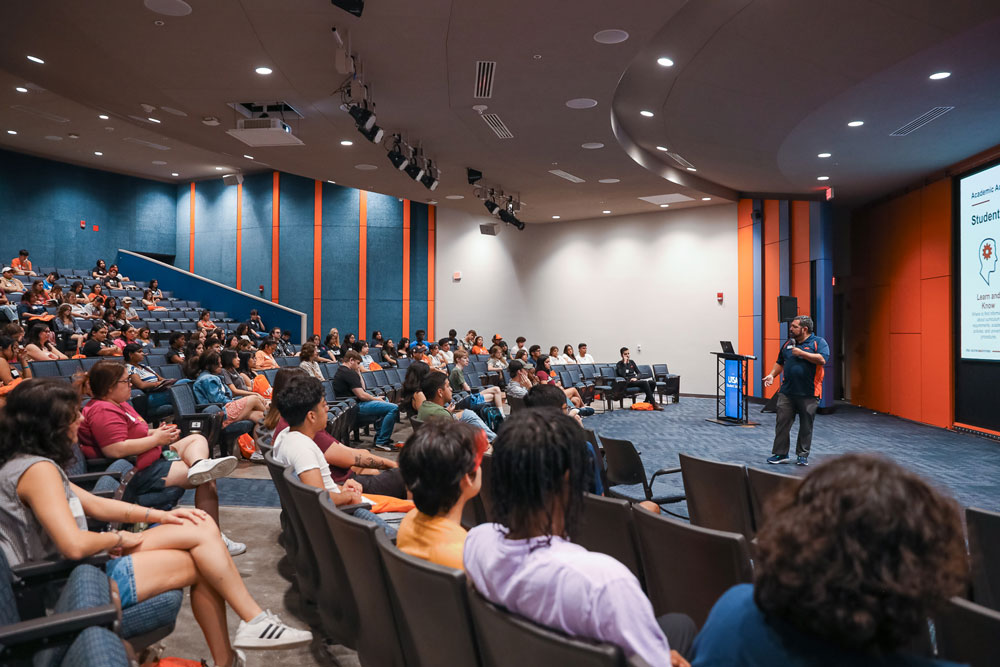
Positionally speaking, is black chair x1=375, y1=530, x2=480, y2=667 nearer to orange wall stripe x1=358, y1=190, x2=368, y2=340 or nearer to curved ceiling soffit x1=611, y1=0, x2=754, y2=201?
curved ceiling soffit x1=611, y1=0, x2=754, y2=201

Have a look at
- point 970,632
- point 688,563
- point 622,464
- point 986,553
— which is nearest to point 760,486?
point 986,553

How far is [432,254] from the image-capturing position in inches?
667

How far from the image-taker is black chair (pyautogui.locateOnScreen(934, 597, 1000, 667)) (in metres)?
1.26

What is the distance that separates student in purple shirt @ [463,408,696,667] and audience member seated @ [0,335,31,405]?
17.7 ft

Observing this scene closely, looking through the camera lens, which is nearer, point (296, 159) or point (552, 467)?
point (552, 467)

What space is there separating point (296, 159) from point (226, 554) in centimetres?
825

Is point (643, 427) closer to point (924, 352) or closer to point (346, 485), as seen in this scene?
point (924, 352)

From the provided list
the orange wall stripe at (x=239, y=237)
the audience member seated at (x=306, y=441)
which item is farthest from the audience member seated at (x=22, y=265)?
the audience member seated at (x=306, y=441)

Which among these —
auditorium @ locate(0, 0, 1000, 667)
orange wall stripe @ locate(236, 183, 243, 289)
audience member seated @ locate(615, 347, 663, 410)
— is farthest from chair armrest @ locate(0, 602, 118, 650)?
orange wall stripe @ locate(236, 183, 243, 289)

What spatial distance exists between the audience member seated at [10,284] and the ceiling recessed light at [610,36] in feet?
35.8

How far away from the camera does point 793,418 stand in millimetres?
6574

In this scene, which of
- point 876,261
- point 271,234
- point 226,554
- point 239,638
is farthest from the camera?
point 271,234

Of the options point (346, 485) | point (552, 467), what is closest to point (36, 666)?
point (552, 467)

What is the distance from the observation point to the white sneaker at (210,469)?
122 inches
